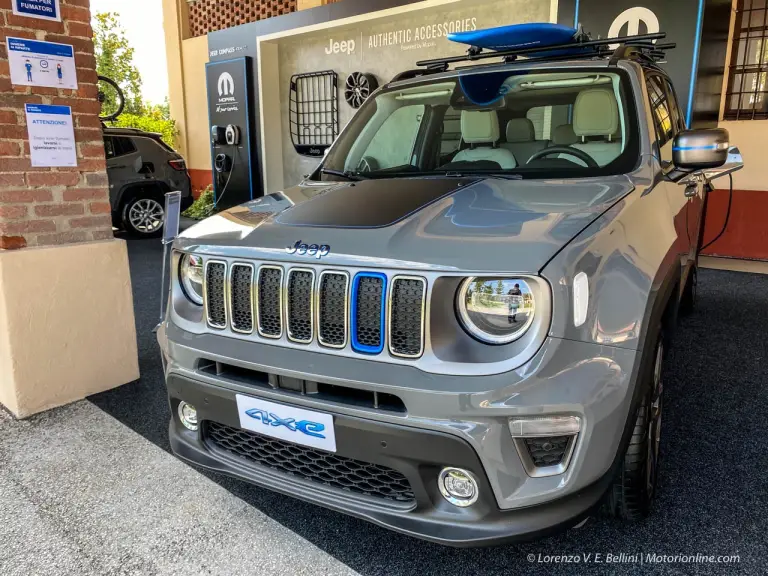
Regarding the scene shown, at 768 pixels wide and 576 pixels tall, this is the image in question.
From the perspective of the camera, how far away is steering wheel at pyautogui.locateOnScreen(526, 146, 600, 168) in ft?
8.10

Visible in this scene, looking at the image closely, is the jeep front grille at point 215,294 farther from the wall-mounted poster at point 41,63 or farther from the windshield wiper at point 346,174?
the wall-mounted poster at point 41,63

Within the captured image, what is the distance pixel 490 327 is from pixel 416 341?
205mm

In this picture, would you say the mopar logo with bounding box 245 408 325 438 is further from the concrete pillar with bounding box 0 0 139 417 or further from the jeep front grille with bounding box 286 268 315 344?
the concrete pillar with bounding box 0 0 139 417

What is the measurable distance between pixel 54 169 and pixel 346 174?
5.53 feet

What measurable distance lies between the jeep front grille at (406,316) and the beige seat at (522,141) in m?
1.28

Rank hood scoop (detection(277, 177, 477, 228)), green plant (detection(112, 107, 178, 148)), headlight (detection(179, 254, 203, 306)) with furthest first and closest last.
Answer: green plant (detection(112, 107, 178, 148))
headlight (detection(179, 254, 203, 306))
hood scoop (detection(277, 177, 477, 228))

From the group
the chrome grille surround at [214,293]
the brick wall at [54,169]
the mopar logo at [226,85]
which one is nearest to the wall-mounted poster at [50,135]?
the brick wall at [54,169]

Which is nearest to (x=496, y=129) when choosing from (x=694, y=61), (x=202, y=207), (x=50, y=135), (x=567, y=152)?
(x=567, y=152)

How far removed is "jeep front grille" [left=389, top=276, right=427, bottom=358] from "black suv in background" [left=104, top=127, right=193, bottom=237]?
8439 mm

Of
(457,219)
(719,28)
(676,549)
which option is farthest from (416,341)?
(719,28)

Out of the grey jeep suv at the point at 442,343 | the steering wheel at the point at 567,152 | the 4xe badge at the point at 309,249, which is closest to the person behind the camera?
the grey jeep suv at the point at 442,343

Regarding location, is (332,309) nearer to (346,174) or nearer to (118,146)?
(346,174)

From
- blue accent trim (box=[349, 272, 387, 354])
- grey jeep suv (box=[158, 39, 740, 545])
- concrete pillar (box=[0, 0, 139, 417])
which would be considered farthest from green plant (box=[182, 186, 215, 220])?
blue accent trim (box=[349, 272, 387, 354])

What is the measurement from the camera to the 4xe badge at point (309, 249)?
1783mm
